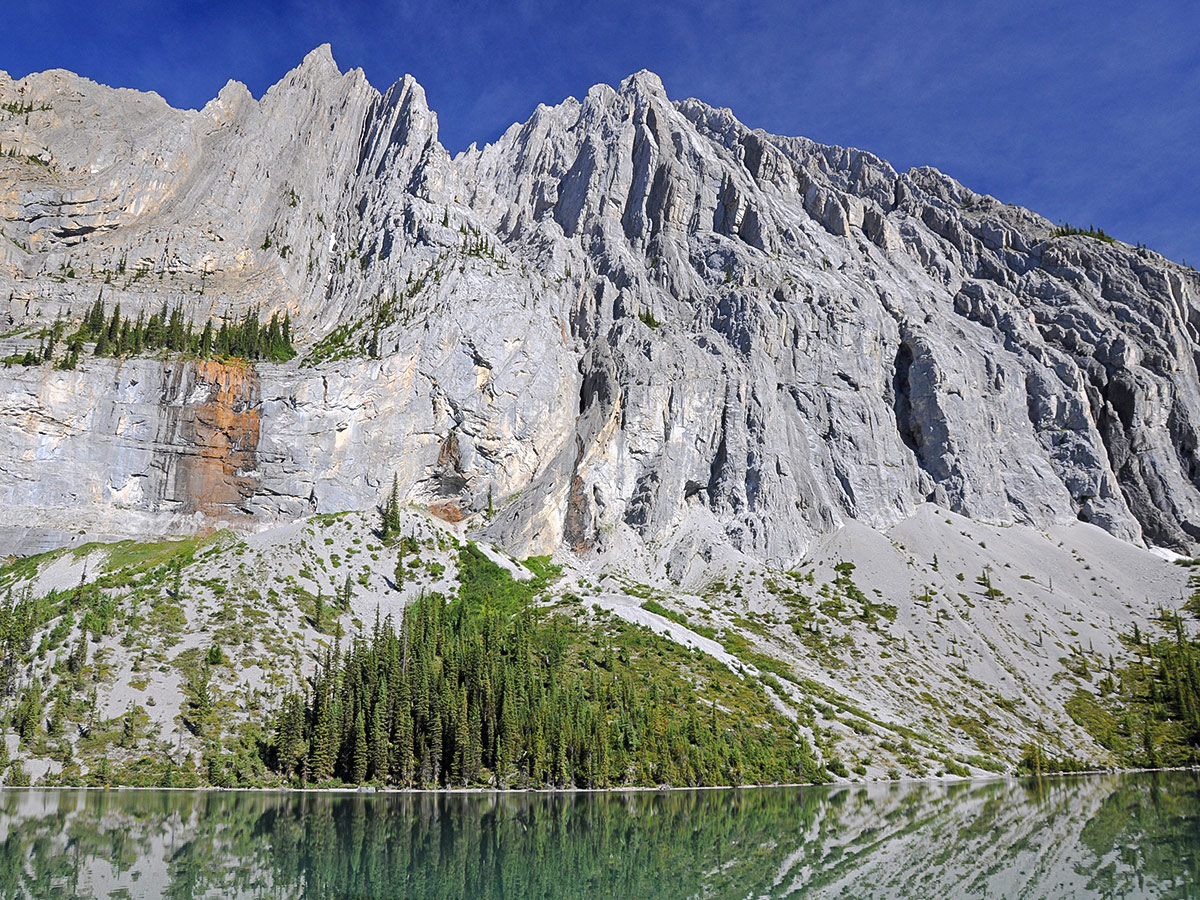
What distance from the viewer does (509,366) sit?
15238 cm

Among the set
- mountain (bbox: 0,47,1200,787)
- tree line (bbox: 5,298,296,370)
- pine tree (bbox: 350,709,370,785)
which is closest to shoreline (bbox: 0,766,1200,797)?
pine tree (bbox: 350,709,370,785)

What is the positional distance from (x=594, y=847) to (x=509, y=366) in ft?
377

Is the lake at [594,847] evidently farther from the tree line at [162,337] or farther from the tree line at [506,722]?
the tree line at [162,337]

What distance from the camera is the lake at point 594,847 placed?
32625 mm

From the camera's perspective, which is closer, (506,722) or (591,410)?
(506,722)

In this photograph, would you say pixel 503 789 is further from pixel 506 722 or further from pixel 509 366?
pixel 509 366

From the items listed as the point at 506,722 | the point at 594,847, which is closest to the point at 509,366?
the point at 506,722

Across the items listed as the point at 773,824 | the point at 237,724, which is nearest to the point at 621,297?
the point at 237,724

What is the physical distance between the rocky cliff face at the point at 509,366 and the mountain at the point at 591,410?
1.93 feet

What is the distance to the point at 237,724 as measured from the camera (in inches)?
3214

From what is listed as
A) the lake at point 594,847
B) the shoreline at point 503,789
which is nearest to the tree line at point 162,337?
the shoreline at point 503,789

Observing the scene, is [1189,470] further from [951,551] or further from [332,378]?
[332,378]

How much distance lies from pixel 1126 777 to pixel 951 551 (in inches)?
2275

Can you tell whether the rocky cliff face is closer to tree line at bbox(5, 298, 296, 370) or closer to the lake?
tree line at bbox(5, 298, 296, 370)
